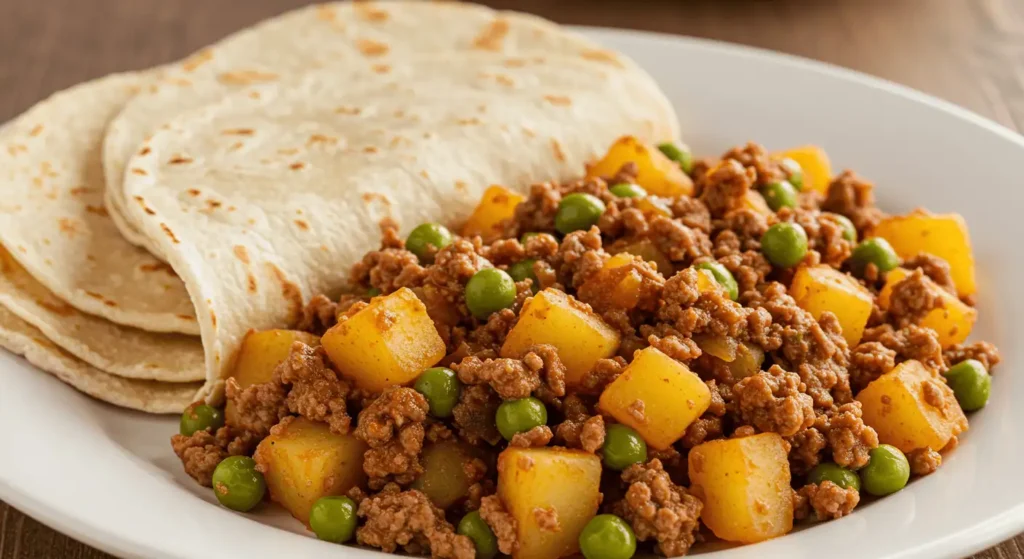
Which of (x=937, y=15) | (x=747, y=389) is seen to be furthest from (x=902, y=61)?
(x=747, y=389)

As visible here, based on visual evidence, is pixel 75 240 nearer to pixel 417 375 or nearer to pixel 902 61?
pixel 417 375

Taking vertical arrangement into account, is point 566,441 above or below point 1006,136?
below

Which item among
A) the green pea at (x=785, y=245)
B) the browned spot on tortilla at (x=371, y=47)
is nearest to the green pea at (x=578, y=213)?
the green pea at (x=785, y=245)

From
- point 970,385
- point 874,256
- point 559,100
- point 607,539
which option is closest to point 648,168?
point 559,100

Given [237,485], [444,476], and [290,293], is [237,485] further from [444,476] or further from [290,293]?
[290,293]

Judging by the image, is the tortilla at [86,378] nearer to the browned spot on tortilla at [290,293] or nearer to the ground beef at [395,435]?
the browned spot on tortilla at [290,293]
